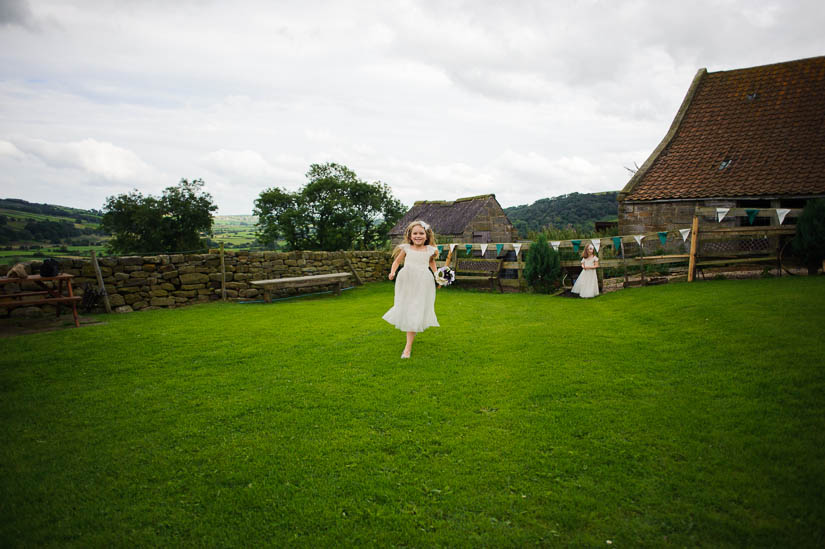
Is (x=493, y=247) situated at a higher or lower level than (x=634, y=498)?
higher

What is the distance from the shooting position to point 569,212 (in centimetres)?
3459

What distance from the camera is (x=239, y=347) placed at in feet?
23.1

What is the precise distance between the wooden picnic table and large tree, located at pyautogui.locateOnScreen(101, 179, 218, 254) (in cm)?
3024

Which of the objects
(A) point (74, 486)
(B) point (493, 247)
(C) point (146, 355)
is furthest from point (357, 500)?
(B) point (493, 247)

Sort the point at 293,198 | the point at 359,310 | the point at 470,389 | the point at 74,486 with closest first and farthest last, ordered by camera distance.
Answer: the point at 74,486 → the point at 470,389 → the point at 359,310 → the point at 293,198

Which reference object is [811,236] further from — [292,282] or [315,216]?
[315,216]

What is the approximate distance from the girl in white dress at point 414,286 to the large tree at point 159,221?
37.7m

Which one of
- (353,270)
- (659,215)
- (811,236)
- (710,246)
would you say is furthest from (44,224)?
(811,236)

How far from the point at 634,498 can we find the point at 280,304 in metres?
11.4

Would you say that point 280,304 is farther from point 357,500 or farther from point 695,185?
point 695,185

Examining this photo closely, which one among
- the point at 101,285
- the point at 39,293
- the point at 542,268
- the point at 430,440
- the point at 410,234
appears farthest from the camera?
the point at 542,268

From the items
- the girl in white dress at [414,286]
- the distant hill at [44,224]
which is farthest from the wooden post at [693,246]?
the distant hill at [44,224]

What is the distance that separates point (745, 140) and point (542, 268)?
32.6 feet

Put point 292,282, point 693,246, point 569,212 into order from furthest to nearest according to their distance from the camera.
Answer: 1. point 569,212
2. point 292,282
3. point 693,246
